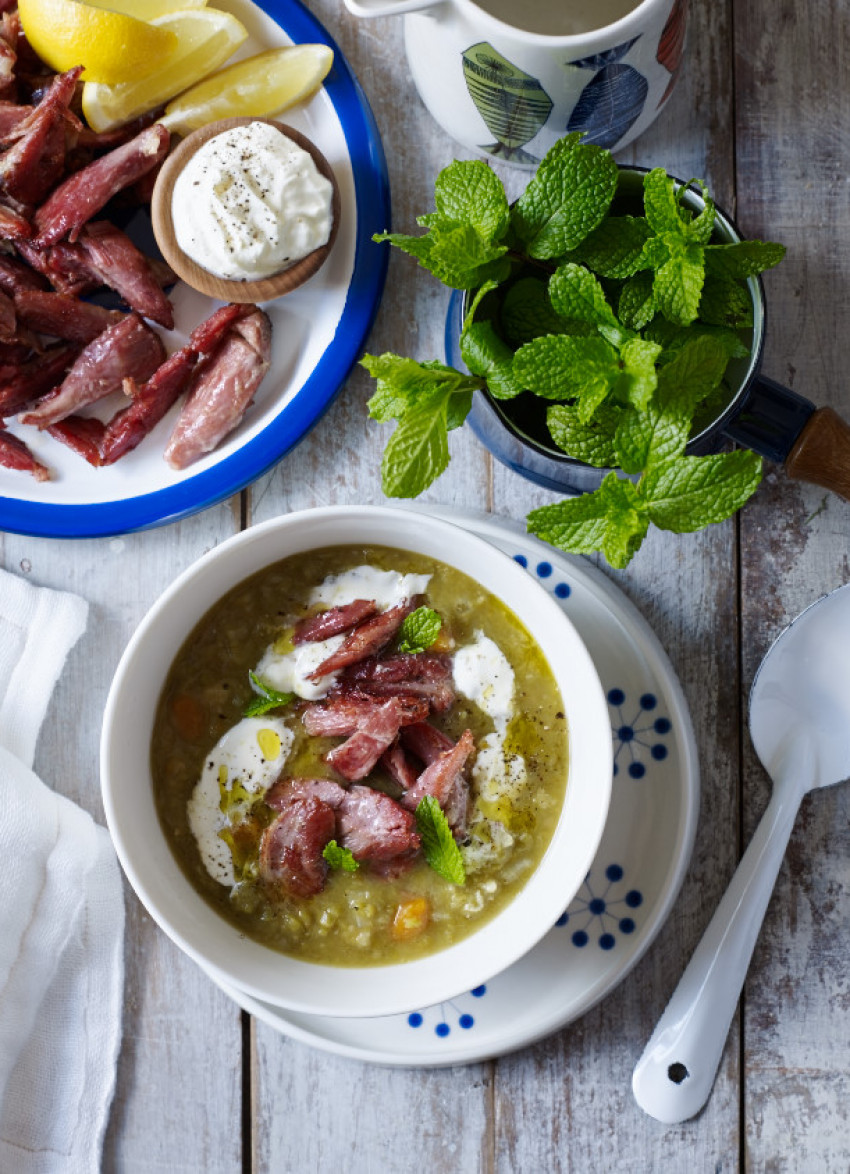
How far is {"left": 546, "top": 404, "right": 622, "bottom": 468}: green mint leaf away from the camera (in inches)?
49.9

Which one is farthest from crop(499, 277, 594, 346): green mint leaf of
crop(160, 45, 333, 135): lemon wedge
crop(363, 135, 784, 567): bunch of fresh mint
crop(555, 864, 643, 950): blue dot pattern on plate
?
crop(555, 864, 643, 950): blue dot pattern on plate

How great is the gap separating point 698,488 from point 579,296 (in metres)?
0.24

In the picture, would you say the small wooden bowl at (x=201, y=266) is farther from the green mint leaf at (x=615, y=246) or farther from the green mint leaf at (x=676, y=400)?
the green mint leaf at (x=676, y=400)

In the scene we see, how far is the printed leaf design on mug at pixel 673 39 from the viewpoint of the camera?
51.6 inches

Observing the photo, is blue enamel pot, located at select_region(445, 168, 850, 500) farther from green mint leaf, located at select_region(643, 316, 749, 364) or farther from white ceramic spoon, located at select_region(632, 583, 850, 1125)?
white ceramic spoon, located at select_region(632, 583, 850, 1125)

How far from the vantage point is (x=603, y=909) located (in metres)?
1.50

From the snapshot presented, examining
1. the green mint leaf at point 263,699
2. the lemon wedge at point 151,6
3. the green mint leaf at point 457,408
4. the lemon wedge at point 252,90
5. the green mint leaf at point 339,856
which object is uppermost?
the lemon wedge at point 151,6

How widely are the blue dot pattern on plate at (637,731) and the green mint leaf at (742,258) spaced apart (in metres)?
0.54

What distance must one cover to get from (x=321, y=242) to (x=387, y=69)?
0.30m

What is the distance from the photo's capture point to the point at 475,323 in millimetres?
1323

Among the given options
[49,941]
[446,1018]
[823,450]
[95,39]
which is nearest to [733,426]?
[823,450]

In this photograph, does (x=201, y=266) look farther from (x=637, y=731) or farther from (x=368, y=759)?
(x=637, y=731)

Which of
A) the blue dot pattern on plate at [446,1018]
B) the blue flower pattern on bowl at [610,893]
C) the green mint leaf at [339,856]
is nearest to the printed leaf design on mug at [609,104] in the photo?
the blue flower pattern on bowl at [610,893]

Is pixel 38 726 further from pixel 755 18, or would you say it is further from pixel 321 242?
pixel 755 18
